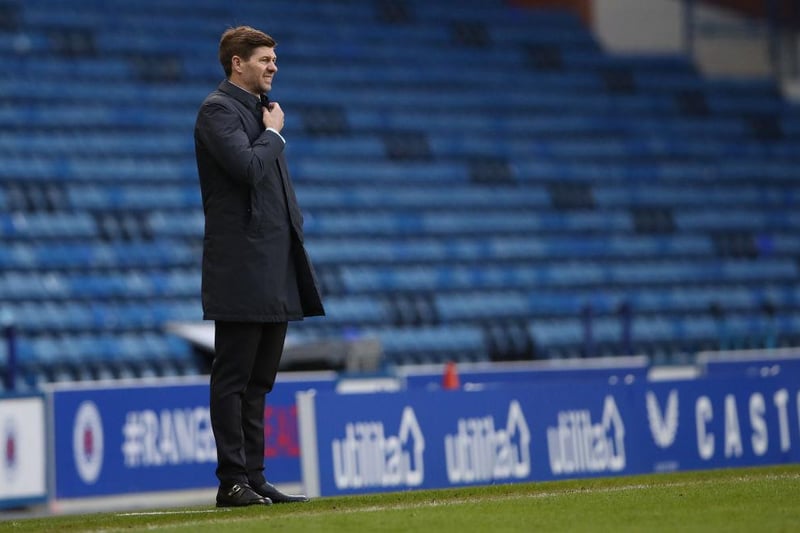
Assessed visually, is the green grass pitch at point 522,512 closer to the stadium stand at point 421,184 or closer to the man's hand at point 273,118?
the man's hand at point 273,118

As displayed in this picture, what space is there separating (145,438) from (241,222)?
21.6ft

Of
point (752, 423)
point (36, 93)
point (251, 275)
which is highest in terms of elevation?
point (36, 93)

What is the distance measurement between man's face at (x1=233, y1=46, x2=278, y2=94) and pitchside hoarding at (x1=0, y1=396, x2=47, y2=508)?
6.09 metres

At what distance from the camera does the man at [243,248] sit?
6160 millimetres

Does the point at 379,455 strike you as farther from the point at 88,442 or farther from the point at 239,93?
the point at 239,93

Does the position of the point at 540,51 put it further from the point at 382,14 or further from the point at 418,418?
the point at 418,418

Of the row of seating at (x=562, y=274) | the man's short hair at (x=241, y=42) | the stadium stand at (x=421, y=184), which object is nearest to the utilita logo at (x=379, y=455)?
the man's short hair at (x=241, y=42)

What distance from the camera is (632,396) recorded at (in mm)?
11438

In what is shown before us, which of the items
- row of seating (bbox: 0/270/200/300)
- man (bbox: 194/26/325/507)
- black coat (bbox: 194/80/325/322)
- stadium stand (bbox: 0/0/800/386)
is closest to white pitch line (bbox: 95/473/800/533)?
man (bbox: 194/26/325/507)

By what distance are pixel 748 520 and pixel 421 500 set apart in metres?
1.52

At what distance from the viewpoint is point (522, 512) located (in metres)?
5.90

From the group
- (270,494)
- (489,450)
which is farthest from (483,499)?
(489,450)

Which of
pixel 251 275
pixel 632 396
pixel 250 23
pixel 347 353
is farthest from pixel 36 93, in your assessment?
pixel 251 275

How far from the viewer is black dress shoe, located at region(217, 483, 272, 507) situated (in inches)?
246
